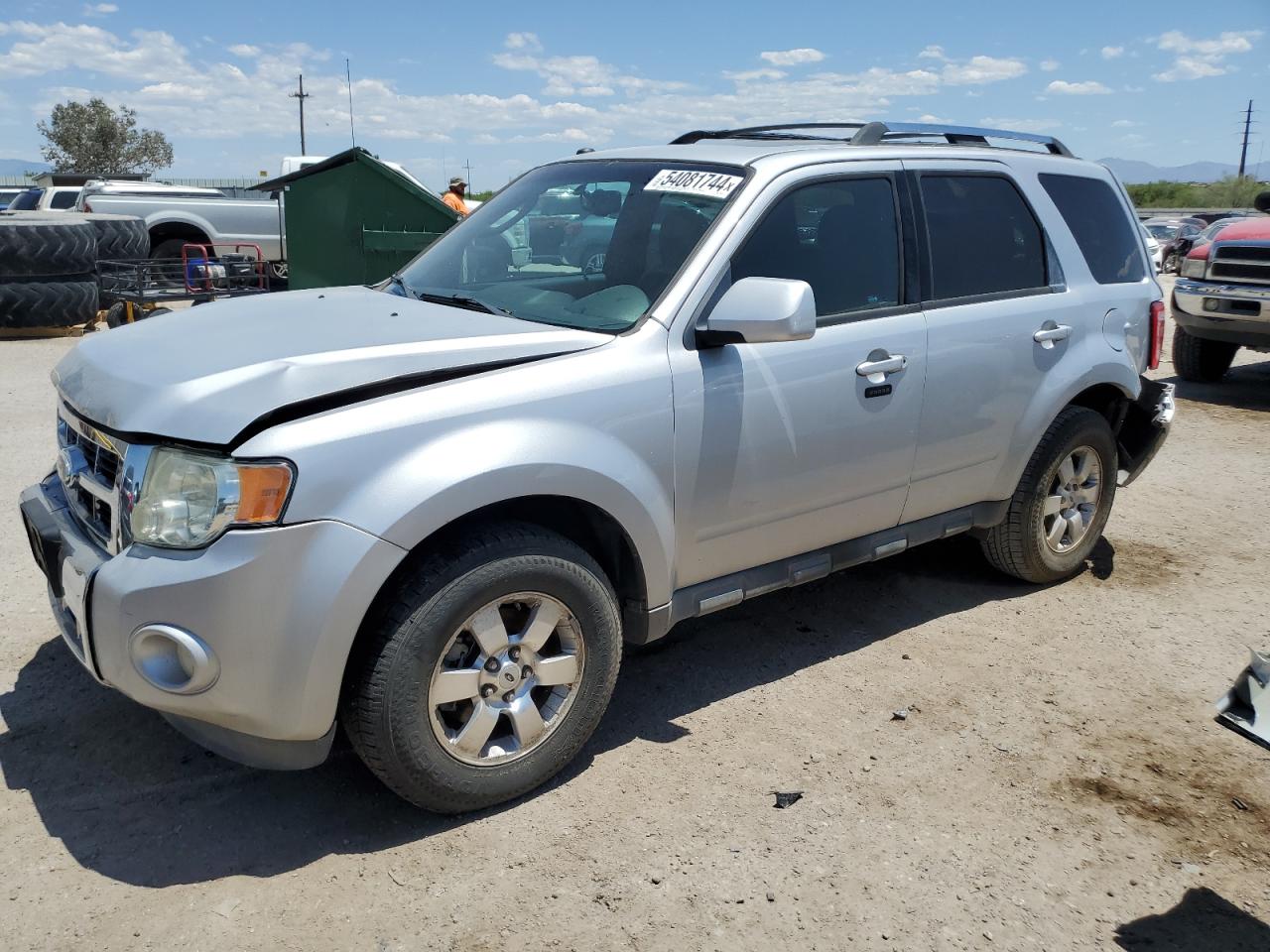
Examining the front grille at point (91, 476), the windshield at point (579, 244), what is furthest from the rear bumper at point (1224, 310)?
Answer: the front grille at point (91, 476)

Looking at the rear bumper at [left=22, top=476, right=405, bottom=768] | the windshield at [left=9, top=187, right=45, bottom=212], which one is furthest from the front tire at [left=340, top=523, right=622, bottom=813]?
the windshield at [left=9, top=187, right=45, bottom=212]

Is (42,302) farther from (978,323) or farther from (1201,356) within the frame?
(1201,356)

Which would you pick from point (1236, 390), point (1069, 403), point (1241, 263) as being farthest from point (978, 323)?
point (1236, 390)

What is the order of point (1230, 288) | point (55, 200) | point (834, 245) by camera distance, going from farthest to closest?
point (55, 200) → point (1230, 288) → point (834, 245)

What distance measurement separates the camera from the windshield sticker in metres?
3.62

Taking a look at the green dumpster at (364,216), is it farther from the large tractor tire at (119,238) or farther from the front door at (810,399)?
the front door at (810,399)

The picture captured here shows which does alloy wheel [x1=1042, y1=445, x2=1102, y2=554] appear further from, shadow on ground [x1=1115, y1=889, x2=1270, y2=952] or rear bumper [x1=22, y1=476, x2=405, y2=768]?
rear bumper [x1=22, y1=476, x2=405, y2=768]

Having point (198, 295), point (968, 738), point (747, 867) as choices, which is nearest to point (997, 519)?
point (968, 738)

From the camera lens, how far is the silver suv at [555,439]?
8.74 ft

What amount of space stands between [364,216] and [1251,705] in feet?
32.3

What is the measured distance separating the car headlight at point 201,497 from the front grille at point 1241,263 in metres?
9.90

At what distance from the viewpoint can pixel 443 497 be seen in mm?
2785

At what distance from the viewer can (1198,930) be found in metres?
2.74

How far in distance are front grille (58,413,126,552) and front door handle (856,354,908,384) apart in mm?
2357
